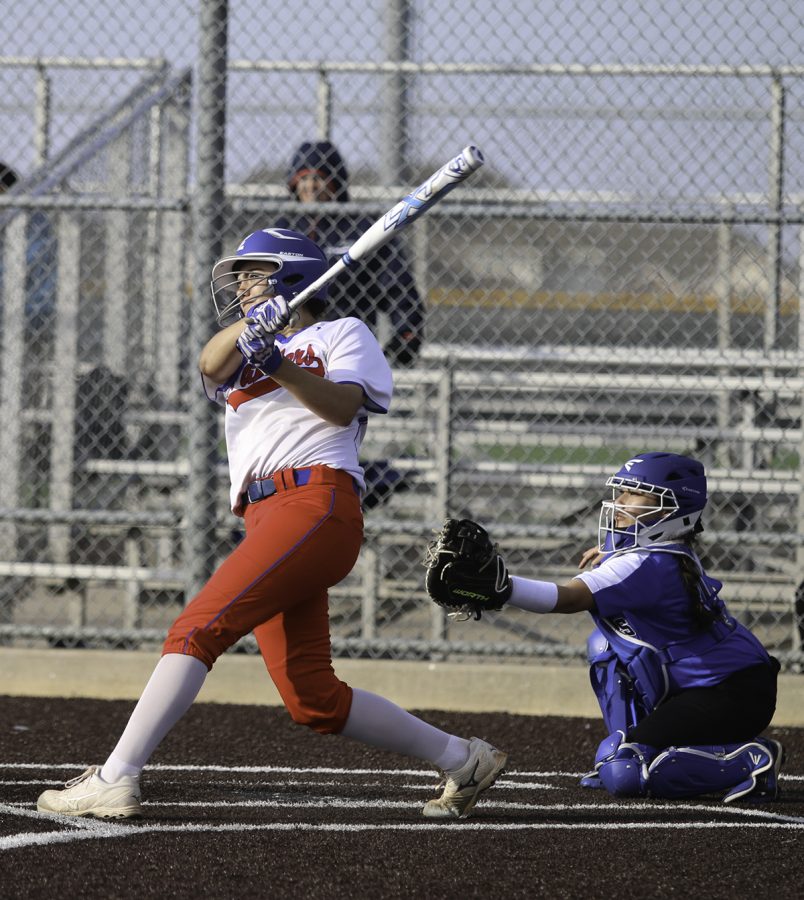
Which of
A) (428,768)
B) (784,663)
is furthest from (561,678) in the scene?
(428,768)

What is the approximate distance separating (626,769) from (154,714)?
158 cm

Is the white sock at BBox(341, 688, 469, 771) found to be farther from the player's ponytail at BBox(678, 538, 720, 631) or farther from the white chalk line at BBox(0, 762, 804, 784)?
the player's ponytail at BBox(678, 538, 720, 631)

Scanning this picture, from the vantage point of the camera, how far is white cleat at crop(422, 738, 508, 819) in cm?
395

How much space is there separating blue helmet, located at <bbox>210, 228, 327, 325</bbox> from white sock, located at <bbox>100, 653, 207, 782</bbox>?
42.1 inches

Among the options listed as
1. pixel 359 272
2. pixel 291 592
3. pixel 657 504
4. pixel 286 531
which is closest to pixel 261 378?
pixel 286 531

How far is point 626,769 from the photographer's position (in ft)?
14.3

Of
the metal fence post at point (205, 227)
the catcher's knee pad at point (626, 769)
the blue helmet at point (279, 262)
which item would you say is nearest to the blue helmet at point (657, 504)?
the catcher's knee pad at point (626, 769)

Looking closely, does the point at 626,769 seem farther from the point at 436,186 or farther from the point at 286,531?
the point at 436,186

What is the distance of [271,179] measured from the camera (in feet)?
25.1

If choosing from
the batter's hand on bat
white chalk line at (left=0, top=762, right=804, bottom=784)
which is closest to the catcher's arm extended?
the batter's hand on bat

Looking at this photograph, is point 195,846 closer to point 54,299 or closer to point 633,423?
point 54,299

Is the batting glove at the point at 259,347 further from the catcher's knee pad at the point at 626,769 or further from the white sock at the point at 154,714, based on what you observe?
Result: the catcher's knee pad at the point at 626,769

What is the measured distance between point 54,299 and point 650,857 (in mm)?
5461

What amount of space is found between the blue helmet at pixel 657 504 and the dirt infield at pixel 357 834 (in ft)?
2.80
